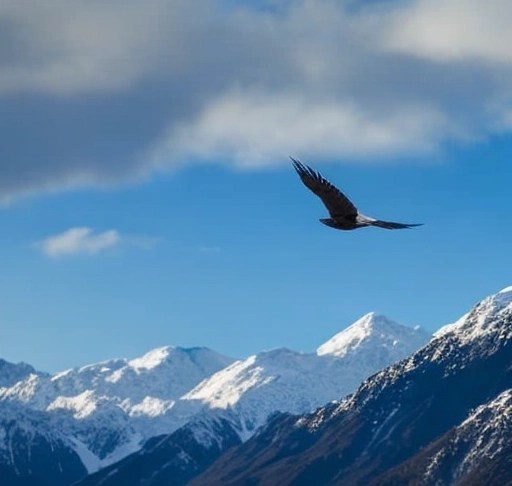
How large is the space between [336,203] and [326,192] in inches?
27.9

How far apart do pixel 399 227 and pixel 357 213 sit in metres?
1.16

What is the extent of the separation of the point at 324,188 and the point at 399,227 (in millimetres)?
2147

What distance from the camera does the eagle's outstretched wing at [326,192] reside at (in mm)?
33844

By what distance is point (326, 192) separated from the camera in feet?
112

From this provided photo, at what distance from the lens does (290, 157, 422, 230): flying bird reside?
3394cm

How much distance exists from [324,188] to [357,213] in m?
1.27

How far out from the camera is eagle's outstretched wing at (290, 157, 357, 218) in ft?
111

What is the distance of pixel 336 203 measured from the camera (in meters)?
34.8

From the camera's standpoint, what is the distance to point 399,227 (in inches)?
1352

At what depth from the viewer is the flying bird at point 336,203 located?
33938 mm

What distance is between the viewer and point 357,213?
3475 centimetres
